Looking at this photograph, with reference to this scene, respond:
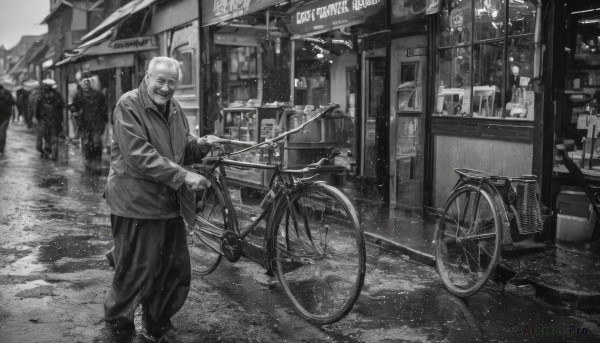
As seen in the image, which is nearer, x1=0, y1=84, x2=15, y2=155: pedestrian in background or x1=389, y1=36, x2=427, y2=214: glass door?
x1=389, y1=36, x2=427, y2=214: glass door

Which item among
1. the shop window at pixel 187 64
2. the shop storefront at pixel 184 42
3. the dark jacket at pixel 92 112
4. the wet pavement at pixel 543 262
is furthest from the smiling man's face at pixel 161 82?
the dark jacket at pixel 92 112

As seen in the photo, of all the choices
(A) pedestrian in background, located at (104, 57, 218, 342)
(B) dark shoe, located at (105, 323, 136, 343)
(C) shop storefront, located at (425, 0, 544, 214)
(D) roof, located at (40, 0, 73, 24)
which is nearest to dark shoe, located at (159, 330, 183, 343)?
(A) pedestrian in background, located at (104, 57, 218, 342)

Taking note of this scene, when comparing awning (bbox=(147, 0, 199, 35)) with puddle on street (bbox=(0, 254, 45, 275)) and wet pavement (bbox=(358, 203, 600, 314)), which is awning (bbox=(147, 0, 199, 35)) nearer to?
wet pavement (bbox=(358, 203, 600, 314))

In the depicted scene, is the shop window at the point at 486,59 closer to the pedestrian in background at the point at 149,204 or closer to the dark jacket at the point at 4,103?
the pedestrian in background at the point at 149,204

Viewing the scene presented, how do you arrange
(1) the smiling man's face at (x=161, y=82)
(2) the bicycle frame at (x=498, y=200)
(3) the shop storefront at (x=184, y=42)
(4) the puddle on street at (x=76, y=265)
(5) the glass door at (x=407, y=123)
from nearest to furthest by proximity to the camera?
(1) the smiling man's face at (x=161, y=82) → (2) the bicycle frame at (x=498, y=200) → (4) the puddle on street at (x=76, y=265) → (5) the glass door at (x=407, y=123) → (3) the shop storefront at (x=184, y=42)

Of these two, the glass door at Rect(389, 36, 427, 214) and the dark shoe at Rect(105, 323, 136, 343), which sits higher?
the glass door at Rect(389, 36, 427, 214)

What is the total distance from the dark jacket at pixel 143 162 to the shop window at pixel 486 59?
15.5 feet

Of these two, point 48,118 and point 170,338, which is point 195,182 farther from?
point 48,118

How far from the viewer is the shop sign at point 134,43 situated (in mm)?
18125

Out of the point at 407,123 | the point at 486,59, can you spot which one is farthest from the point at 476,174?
the point at 407,123

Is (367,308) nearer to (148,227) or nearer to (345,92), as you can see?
(148,227)

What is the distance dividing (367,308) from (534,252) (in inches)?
89.0

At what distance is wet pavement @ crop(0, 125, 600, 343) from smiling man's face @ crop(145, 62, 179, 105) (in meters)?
1.68

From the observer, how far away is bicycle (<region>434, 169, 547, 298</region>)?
18.1 feet
